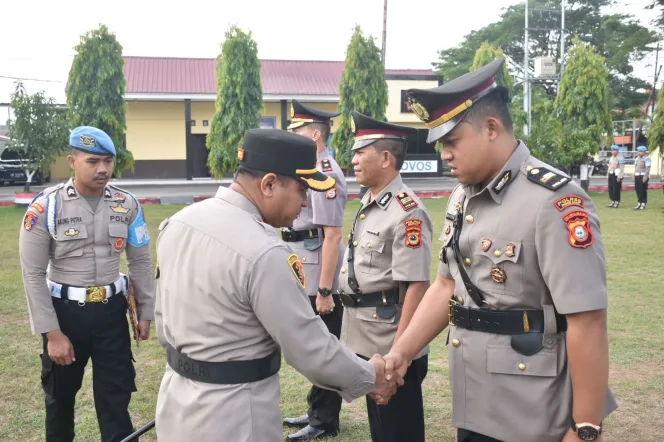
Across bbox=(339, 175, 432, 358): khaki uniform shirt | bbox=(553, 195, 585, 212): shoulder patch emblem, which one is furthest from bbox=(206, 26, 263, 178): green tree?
bbox=(553, 195, 585, 212): shoulder patch emblem

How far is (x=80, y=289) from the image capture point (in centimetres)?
375

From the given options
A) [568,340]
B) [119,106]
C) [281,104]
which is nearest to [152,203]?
[119,106]

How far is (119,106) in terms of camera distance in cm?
2192

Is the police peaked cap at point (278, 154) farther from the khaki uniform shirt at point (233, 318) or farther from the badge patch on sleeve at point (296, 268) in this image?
the badge patch on sleeve at point (296, 268)

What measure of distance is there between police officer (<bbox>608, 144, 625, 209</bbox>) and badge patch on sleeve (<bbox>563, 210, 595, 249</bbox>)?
16.8 m

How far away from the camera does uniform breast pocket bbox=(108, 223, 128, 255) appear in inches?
153

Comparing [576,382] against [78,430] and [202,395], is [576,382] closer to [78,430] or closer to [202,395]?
[202,395]

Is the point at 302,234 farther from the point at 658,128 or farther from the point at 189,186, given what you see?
the point at 189,186

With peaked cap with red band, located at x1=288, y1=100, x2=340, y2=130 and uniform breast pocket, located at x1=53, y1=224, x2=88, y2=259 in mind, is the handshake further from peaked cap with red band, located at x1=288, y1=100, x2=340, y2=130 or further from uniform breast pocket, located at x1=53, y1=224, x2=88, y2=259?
peaked cap with red band, located at x1=288, y1=100, x2=340, y2=130

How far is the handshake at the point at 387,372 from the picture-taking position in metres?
2.86

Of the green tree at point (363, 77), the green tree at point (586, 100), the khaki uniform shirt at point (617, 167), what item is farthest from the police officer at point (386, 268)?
the green tree at point (363, 77)

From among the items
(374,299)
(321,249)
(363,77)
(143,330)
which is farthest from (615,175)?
(143,330)

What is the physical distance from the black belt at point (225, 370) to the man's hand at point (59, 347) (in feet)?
5.37

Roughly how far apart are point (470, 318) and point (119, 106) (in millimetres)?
21386
